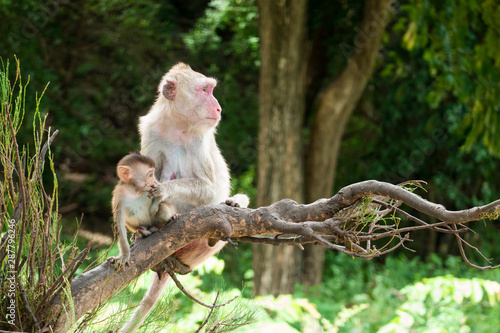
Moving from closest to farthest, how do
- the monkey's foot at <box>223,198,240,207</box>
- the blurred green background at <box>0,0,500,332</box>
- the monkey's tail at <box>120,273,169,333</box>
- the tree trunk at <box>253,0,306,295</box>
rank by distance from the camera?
the monkey's tail at <box>120,273,169,333</box>
the monkey's foot at <box>223,198,240,207</box>
the tree trunk at <box>253,0,306,295</box>
the blurred green background at <box>0,0,500,332</box>

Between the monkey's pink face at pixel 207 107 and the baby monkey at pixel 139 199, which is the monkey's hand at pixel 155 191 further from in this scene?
the monkey's pink face at pixel 207 107

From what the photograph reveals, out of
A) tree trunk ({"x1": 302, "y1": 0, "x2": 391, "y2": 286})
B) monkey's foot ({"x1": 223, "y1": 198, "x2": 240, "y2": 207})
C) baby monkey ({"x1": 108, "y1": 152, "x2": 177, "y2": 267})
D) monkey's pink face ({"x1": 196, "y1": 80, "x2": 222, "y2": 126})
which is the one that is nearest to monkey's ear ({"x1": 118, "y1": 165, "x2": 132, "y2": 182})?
baby monkey ({"x1": 108, "y1": 152, "x2": 177, "y2": 267})

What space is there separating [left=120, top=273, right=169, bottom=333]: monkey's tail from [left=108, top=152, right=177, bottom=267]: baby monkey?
0.30m

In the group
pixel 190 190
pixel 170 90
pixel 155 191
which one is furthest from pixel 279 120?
pixel 155 191

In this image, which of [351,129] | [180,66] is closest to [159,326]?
[180,66]

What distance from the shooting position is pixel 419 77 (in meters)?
7.74

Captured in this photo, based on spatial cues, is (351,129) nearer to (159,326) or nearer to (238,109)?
(238,109)

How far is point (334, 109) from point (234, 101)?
78.1 inches

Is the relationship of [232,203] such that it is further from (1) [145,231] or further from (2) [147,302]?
(2) [147,302]

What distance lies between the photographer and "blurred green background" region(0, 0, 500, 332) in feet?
23.8

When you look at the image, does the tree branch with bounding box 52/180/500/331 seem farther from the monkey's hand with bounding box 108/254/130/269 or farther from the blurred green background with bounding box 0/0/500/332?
the blurred green background with bounding box 0/0/500/332

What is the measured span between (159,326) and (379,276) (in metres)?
5.51

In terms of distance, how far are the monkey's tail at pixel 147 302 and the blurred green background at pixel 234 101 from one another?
4.10 metres

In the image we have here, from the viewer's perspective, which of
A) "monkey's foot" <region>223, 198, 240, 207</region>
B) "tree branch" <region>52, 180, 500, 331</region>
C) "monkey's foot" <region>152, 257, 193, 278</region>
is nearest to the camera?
"tree branch" <region>52, 180, 500, 331</region>
